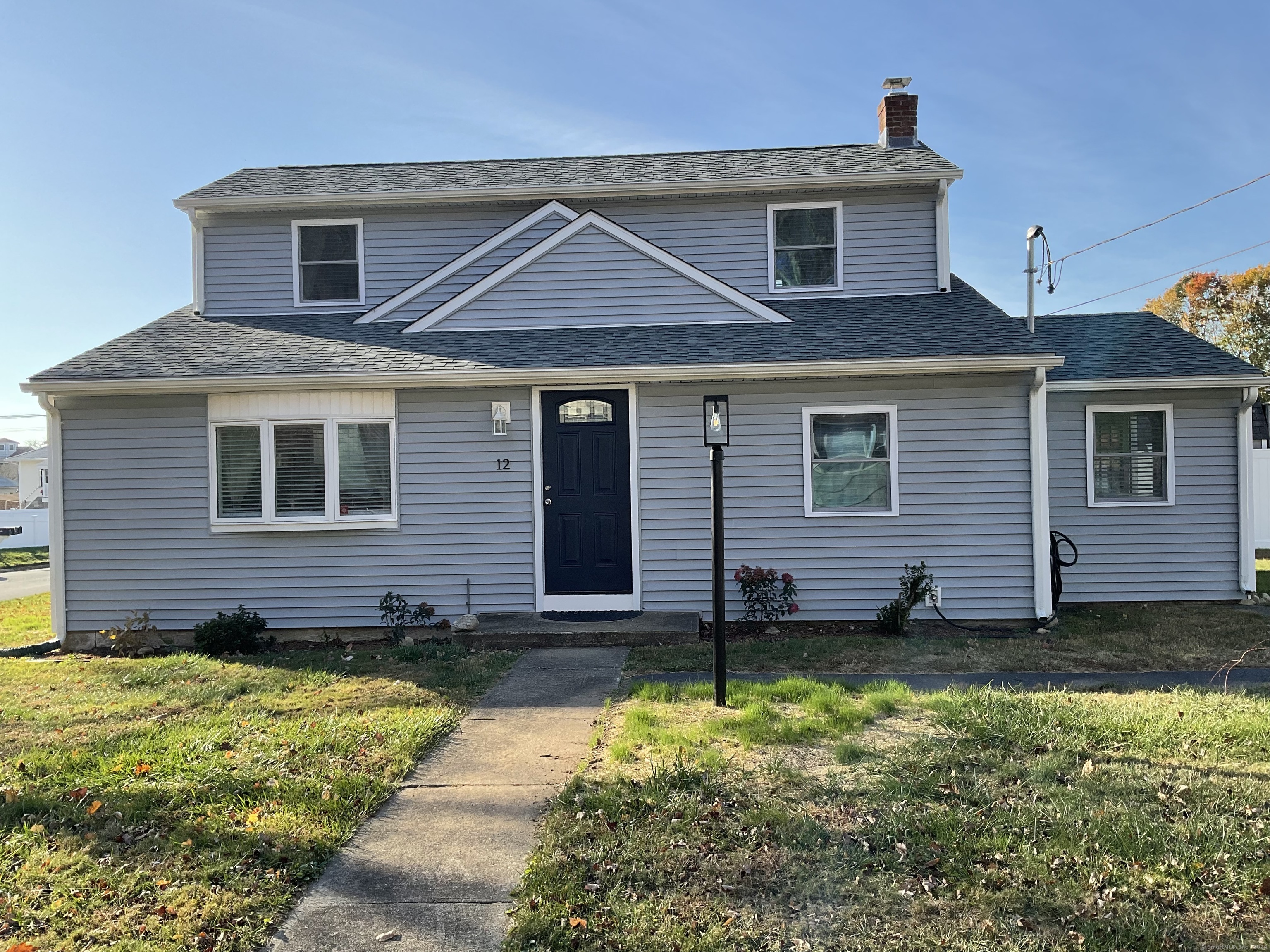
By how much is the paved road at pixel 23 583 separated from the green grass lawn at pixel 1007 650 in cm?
1272

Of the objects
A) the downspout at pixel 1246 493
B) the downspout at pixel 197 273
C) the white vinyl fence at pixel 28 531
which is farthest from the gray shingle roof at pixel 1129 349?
the white vinyl fence at pixel 28 531

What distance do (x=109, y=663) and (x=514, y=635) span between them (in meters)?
3.89

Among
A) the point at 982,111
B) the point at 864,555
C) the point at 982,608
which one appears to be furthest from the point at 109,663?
the point at 982,111

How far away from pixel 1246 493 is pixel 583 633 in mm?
8401

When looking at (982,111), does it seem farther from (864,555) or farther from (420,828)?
(420,828)

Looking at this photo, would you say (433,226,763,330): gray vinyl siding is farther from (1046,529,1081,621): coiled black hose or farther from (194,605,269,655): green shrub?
(1046,529,1081,621): coiled black hose

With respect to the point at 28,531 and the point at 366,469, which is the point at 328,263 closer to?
the point at 366,469

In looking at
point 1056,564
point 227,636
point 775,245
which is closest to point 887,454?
point 1056,564

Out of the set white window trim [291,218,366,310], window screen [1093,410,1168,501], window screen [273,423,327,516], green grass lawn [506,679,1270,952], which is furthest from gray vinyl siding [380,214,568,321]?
window screen [1093,410,1168,501]

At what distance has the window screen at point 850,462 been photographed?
8883 millimetres

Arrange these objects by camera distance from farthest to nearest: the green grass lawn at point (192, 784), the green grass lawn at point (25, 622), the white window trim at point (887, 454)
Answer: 1. the green grass lawn at point (25, 622)
2. the white window trim at point (887, 454)
3. the green grass lawn at point (192, 784)

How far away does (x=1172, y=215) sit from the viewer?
13.1 meters

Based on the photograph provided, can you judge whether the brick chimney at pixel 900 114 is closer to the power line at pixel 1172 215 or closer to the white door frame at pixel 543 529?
the power line at pixel 1172 215

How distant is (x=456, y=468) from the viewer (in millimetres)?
8906
